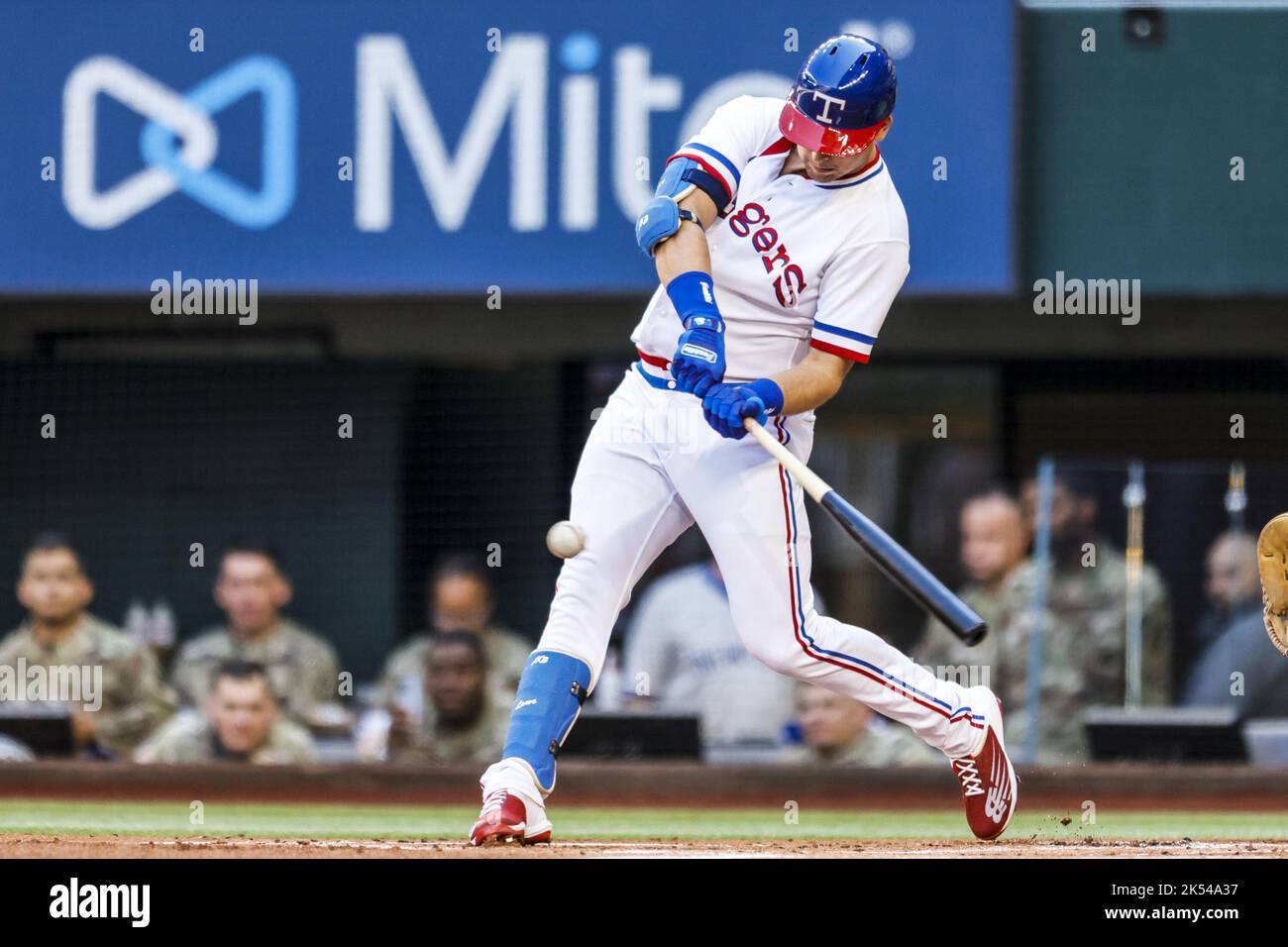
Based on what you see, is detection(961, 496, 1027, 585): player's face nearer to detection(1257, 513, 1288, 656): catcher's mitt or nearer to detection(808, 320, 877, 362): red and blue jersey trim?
detection(1257, 513, 1288, 656): catcher's mitt

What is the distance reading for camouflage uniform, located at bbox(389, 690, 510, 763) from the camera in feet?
25.3

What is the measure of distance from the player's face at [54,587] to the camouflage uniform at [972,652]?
3.23 m

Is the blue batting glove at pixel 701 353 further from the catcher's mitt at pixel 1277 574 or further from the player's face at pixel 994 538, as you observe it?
the player's face at pixel 994 538

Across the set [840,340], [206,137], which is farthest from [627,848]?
[206,137]

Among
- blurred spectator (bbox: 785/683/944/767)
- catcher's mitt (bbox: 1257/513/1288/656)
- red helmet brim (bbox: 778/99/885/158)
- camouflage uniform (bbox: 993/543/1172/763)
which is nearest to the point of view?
red helmet brim (bbox: 778/99/885/158)

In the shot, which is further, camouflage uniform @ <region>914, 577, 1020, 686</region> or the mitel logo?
the mitel logo

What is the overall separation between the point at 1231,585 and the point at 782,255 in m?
3.74

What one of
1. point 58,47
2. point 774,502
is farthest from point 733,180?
point 58,47

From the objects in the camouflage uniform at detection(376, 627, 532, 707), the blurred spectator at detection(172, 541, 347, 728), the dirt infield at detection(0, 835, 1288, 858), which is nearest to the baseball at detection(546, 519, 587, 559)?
the dirt infield at detection(0, 835, 1288, 858)

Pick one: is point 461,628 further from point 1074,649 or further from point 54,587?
point 1074,649

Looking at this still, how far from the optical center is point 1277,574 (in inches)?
208

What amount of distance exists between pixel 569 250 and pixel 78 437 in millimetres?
2621

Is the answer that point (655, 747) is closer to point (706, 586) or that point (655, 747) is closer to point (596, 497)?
point (706, 586)

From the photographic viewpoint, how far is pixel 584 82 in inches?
356
